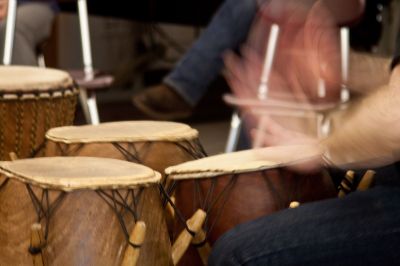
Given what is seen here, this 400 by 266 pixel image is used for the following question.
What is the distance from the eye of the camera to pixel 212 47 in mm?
2928

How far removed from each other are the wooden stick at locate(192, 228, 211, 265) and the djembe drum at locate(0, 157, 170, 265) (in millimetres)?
139

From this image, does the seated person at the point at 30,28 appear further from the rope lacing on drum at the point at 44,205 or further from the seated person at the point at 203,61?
the rope lacing on drum at the point at 44,205

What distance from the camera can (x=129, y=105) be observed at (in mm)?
5105

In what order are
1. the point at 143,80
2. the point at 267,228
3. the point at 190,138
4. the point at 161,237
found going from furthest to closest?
the point at 143,80 < the point at 190,138 < the point at 161,237 < the point at 267,228

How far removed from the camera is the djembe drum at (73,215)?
4.67 ft

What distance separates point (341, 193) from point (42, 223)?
1.85 ft

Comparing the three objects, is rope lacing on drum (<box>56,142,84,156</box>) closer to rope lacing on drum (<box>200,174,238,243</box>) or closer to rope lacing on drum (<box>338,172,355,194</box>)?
rope lacing on drum (<box>200,174,238,243</box>)

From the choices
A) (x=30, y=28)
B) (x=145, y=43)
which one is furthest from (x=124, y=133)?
(x=145, y=43)

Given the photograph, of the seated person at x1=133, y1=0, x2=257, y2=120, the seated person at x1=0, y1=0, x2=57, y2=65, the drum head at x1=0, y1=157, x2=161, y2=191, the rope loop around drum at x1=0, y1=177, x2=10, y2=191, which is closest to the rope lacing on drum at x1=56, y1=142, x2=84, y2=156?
the drum head at x1=0, y1=157, x2=161, y2=191

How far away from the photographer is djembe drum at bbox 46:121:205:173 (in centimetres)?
171

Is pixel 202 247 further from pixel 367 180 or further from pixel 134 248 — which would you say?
pixel 367 180

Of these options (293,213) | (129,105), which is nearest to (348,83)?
(293,213)

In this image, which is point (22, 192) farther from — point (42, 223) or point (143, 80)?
point (143, 80)

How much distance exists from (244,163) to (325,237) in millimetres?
307
